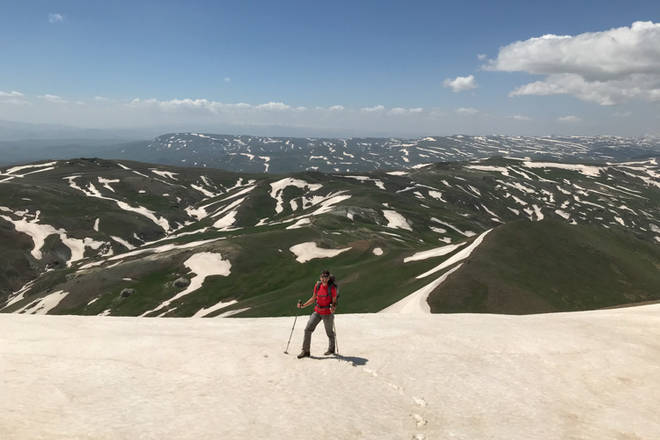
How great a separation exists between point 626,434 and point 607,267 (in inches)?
3484

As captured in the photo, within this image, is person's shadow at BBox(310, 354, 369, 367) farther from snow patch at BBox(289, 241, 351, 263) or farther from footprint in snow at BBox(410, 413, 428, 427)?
snow patch at BBox(289, 241, 351, 263)

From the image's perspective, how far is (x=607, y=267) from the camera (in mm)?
85562

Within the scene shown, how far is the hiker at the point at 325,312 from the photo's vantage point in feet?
57.0

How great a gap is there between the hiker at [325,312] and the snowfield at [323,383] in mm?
636

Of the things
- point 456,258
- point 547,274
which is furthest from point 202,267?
point 547,274

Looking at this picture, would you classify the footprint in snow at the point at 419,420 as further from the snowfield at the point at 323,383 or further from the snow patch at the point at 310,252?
the snow patch at the point at 310,252

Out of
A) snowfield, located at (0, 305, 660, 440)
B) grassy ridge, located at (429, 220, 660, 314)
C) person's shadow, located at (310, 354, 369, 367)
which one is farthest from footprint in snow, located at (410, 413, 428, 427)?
grassy ridge, located at (429, 220, 660, 314)

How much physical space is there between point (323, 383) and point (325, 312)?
3.40 meters

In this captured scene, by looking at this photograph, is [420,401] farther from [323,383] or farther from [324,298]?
[324,298]

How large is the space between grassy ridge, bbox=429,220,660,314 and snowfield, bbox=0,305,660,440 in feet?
114

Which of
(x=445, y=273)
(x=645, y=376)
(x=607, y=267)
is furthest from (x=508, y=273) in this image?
(x=645, y=376)

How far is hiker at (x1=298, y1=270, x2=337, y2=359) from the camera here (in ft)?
57.0

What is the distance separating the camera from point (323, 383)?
48.5 ft

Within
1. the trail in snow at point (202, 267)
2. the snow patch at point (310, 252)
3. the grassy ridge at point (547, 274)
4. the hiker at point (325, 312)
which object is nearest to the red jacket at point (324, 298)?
the hiker at point (325, 312)
